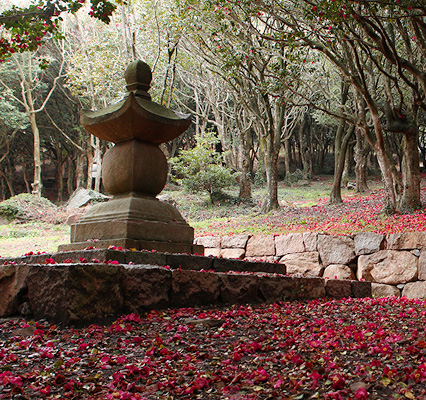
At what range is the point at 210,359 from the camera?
269 centimetres

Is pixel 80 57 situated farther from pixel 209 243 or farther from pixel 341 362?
pixel 341 362

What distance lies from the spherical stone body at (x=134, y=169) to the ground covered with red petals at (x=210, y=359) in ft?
7.54

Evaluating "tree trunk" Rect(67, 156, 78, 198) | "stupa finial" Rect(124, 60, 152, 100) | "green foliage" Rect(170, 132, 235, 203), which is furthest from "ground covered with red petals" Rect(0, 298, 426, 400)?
"tree trunk" Rect(67, 156, 78, 198)

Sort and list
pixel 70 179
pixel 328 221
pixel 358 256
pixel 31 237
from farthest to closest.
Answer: pixel 70 179, pixel 31 237, pixel 328 221, pixel 358 256

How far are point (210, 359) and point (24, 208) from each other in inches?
665

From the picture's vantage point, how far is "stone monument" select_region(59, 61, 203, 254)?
501cm

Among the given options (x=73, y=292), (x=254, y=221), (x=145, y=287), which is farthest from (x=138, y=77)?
(x=254, y=221)

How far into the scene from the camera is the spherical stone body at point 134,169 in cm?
547

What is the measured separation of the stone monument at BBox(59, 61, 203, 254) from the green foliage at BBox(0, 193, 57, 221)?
42.7 ft

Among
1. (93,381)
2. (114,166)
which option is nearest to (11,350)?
(93,381)

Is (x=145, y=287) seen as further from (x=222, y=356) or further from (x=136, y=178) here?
(x=136, y=178)

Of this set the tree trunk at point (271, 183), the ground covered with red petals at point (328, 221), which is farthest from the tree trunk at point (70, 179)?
the tree trunk at point (271, 183)

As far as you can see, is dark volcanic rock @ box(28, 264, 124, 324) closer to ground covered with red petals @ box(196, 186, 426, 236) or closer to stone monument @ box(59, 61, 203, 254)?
stone monument @ box(59, 61, 203, 254)

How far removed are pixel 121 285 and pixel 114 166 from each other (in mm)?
2575
